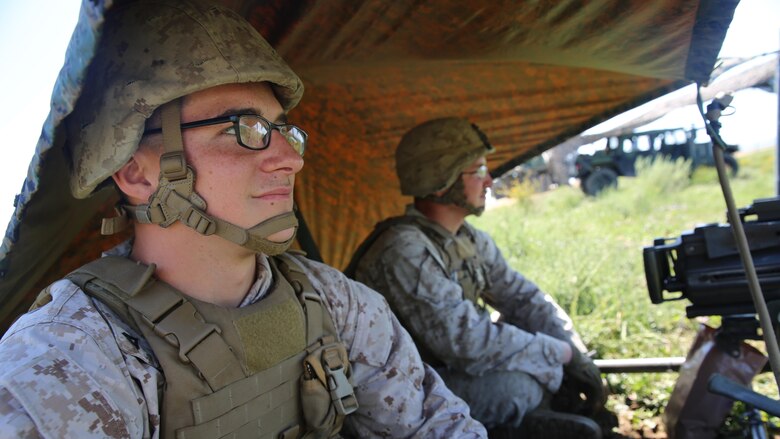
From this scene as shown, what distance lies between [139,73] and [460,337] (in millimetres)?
2137

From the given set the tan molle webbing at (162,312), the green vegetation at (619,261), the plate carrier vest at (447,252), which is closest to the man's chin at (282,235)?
the tan molle webbing at (162,312)

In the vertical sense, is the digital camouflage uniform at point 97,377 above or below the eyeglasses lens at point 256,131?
below

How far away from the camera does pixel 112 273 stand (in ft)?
5.52

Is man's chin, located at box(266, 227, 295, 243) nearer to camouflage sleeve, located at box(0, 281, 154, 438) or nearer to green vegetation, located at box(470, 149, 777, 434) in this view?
camouflage sleeve, located at box(0, 281, 154, 438)

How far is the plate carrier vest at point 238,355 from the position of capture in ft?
5.28

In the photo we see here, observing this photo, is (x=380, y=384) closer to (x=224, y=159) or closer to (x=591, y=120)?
(x=224, y=159)

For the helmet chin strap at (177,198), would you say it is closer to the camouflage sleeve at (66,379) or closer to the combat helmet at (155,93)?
the combat helmet at (155,93)

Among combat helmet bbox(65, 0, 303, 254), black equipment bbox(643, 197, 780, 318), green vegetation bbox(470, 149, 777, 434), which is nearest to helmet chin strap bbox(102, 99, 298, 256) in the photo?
combat helmet bbox(65, 0, 303, 254)

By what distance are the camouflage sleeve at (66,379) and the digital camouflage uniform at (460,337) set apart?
1.94 meters

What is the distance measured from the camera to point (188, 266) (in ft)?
5.99

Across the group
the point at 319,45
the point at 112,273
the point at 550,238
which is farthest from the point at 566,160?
the point at 112,273

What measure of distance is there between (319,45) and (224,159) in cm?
125

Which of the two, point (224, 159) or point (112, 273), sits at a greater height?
point (224, 159)

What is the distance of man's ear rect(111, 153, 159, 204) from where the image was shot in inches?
70.8
